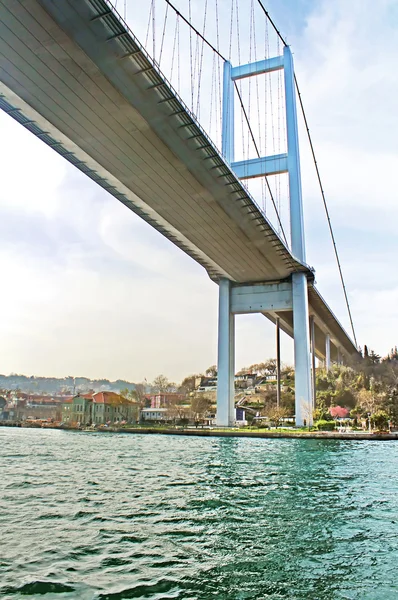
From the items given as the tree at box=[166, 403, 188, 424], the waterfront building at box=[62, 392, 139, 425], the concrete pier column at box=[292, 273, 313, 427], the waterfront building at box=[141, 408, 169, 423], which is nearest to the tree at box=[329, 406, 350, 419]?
the concrete pier column at box=[292, 273, 313, 427]

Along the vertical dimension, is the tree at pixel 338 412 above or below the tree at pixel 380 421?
above

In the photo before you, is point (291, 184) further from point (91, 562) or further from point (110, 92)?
point (91, 562)

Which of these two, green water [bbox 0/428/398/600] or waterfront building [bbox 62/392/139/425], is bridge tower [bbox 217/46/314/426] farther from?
green water [bbox 0/428/398/600]

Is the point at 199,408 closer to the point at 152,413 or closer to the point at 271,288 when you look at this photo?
the point at 152,413

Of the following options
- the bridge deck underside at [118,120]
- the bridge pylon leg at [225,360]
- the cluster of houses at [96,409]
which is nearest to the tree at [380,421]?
the bridge pylon leg at [225,360]

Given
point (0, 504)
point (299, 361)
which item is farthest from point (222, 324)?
point (0, 504)

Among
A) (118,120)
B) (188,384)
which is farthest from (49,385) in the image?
(118,120)

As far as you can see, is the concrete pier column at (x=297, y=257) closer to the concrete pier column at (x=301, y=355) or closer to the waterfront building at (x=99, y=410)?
the concrete pier column at (x=301, y=355)
